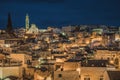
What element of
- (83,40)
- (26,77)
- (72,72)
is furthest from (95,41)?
(72,72)

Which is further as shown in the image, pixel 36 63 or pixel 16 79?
pixel 36 63

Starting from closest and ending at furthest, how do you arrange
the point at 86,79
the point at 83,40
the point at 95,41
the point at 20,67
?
the point at 86,79 < the point at 20,67 < the point at 95,41 < the point at 83,40

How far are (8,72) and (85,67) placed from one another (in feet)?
24.3

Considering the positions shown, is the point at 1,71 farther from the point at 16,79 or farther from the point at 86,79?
the point at 86,79

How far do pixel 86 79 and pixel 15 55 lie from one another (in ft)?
49.8

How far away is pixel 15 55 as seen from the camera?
37.5m

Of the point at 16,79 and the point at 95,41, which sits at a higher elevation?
the point at 95,41

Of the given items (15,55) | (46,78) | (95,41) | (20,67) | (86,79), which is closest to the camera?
(86,79)

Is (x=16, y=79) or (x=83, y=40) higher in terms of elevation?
(x=83, y=40)

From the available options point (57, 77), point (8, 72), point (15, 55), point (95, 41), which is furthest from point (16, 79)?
point (95, 41)

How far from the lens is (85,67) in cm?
2366

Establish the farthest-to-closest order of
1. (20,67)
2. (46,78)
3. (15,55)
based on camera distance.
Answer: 1. (15,55)
2. (20,67)
3. (46,78)

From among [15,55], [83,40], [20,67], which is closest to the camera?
[20,67]

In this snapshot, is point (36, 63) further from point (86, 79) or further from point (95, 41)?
point (95, 41)
